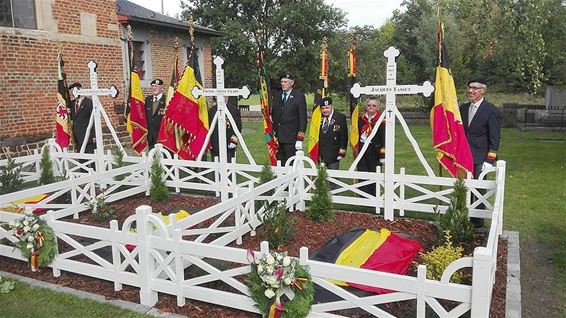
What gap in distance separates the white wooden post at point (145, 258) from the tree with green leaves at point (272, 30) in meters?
28.1

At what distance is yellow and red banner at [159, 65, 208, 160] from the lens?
884 cm

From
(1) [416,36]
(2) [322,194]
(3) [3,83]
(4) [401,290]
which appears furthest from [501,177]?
(1) [416,36]

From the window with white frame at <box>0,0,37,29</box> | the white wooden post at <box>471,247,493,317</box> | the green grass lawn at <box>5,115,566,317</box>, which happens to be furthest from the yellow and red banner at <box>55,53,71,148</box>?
the white wooden post at <box>471,247,493,317</box>

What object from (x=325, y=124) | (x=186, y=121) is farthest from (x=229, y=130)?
→ (x=325, y=124)

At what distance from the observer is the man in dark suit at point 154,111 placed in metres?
10.0

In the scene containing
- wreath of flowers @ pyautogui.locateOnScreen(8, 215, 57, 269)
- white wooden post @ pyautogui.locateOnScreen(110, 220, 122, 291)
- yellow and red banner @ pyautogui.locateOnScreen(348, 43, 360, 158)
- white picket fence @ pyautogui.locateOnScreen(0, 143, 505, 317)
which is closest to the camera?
white picket fence @ pyautogui.locateOnScreen(0, 143, 505, 317)

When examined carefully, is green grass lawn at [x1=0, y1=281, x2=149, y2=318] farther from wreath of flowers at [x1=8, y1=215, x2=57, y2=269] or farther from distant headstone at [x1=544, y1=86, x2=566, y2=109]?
distant headstone at [x1=544, y1=86, x2=566, y2=109]

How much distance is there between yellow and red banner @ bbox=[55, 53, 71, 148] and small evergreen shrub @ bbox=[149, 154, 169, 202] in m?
2.82

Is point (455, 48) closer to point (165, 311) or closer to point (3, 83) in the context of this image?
point (3, 83)

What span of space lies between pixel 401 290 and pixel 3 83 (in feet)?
36.7

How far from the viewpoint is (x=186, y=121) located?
348 inches

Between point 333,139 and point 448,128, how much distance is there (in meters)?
2.08

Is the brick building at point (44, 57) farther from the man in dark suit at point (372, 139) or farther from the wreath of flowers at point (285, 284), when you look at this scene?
the wreath of flowers at point (285, 284)

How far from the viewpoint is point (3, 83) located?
11.3 metres
